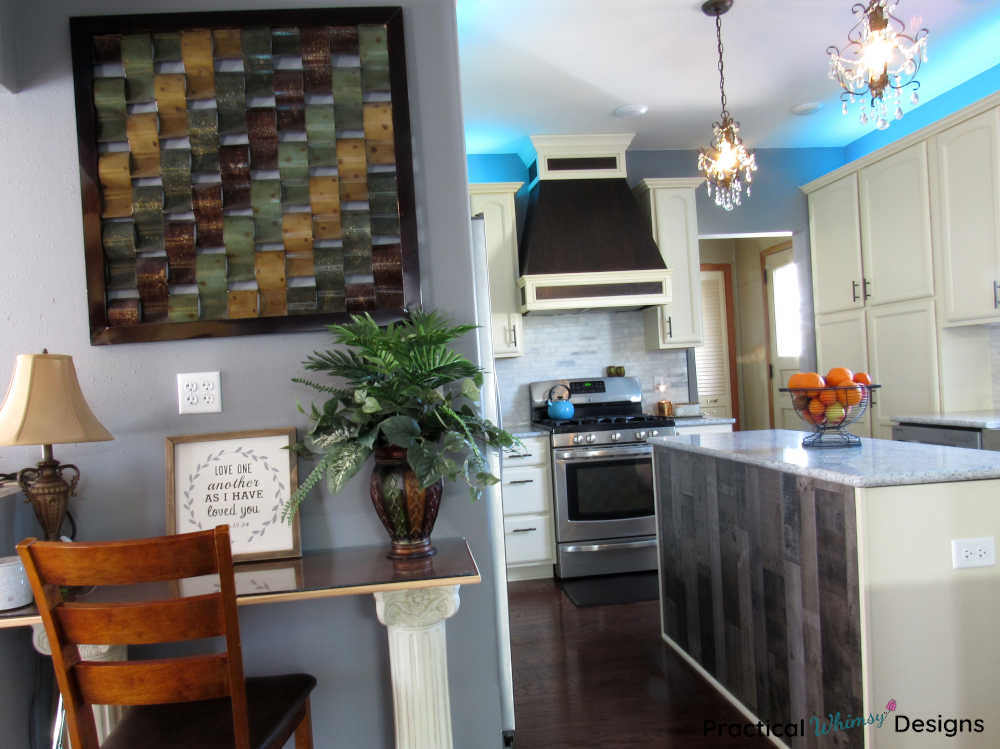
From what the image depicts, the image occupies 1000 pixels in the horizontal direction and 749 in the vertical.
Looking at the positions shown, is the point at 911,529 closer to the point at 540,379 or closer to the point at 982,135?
the point at 982,135

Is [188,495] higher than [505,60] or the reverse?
the reverse

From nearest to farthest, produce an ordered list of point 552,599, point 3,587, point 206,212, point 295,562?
1. point 3,587
2. point 295,562
3. point 206,212
4. point 552,599

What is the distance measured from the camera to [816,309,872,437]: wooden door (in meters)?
4.45

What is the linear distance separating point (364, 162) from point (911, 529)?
1737 mm

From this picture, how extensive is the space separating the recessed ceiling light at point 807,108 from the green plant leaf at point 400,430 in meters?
3.87

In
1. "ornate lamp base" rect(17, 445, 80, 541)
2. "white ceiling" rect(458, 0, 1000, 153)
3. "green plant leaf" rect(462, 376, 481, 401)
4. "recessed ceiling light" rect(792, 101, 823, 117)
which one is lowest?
"ornate lamp base" rect(17, 445, 80, 541)

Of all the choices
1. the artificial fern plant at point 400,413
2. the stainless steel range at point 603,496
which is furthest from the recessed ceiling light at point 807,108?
the artificial fern plant at point 400,413

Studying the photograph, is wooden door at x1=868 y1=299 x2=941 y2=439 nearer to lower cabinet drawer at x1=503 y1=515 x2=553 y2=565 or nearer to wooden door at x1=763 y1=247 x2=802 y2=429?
wooden door at x1=763 y1=247 x2=802 y2=429

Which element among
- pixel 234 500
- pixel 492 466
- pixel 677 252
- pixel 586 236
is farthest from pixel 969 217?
pixel 234 500

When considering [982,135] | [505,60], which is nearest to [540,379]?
[505,60]

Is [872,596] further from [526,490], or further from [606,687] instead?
[526,490]

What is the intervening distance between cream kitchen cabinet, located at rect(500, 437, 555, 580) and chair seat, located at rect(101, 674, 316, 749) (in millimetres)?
2633

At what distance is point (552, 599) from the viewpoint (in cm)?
386

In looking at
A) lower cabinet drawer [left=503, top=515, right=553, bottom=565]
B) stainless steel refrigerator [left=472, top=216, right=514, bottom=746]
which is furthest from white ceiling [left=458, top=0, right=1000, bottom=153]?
lower cabinet drawer [left=503, top=515, right=553, bottom=565]
